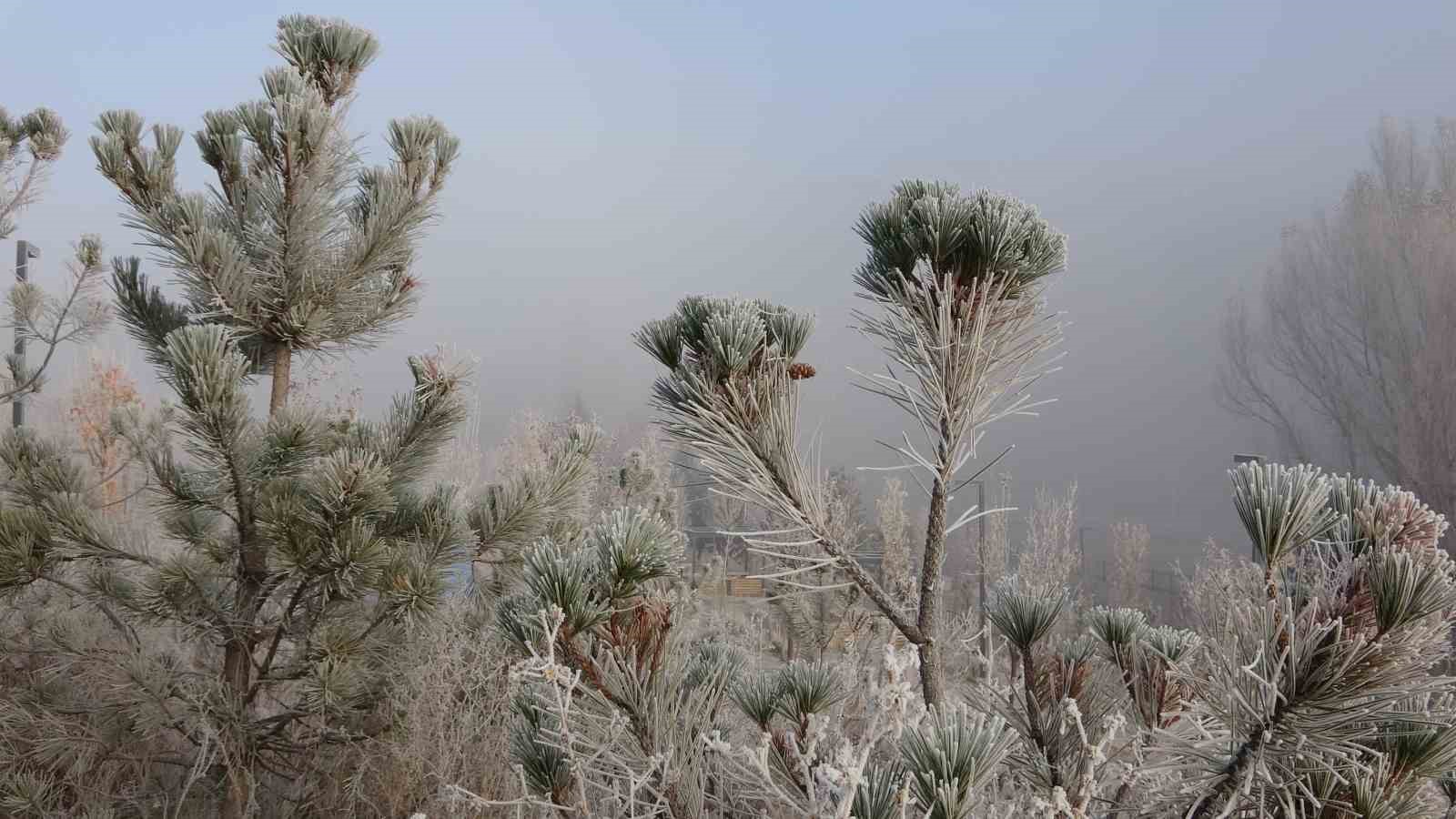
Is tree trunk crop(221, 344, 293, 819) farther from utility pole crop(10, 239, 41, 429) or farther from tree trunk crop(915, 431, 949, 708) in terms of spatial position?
utility pole crop(10, 239, 41, 429)

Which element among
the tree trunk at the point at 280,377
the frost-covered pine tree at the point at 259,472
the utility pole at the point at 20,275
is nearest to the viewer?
the frost-covered pine tree at the point at 259,472

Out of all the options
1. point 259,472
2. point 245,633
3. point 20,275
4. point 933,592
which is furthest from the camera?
point 20,275

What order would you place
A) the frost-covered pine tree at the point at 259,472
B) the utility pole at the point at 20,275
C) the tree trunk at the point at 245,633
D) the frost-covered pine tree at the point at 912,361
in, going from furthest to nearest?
1. the utility pole at the point at 20,275
2. the tree trunk at the point at 245,633
3. the frost-covered pine tree at the point at 259,472
4. the frost-covered pine tree at the point at 912,361

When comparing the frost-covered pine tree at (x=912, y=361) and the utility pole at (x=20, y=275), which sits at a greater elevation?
the utility pole at (x=20, y=275)

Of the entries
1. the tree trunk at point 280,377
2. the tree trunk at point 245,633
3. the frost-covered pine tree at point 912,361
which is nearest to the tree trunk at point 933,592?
the frost-covered pine tree at point 912,361

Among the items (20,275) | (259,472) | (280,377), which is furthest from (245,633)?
(20,275)

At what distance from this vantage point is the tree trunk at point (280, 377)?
3.17 metres

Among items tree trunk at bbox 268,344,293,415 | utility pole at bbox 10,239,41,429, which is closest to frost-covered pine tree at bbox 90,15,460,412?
tree trunk at bbox 268,344,293,415

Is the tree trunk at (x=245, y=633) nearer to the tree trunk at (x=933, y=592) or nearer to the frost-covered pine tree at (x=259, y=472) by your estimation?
the frost-covered pine tree at (x=259, y=472)

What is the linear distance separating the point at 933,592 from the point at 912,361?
0.98 ft

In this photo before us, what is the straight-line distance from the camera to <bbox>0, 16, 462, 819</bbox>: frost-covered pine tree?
8.78 feet

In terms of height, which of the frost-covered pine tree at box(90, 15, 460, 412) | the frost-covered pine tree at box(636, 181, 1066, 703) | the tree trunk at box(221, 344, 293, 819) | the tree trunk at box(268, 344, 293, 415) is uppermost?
the frost-covered pine tree at box(90, 15, 460, 412)

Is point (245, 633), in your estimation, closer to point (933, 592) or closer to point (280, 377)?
point (280, 377)

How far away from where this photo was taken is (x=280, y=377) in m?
3.18
